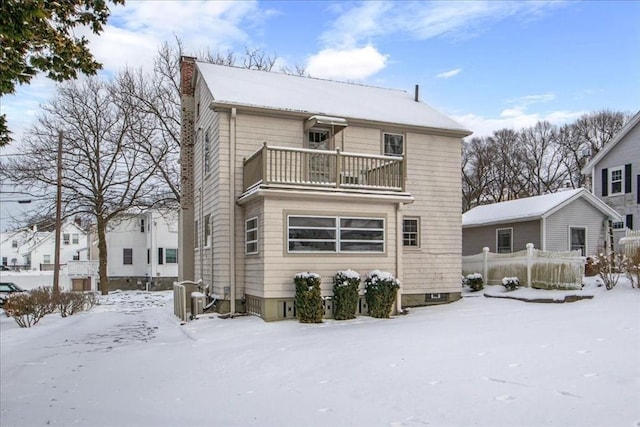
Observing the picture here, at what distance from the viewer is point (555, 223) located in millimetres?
22375

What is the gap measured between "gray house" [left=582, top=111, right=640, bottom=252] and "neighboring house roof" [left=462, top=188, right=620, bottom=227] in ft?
7.35

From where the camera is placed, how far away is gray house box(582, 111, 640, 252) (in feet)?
83.0

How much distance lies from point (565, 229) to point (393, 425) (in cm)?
1953

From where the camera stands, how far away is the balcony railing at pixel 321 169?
46.4ft

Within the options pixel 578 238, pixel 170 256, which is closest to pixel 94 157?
pixel 170 256

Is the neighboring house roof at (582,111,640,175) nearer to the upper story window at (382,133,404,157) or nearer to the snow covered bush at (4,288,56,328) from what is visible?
the upper story window at (382,133,404,157)

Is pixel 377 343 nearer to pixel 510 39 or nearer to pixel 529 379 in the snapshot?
pixel 529 379

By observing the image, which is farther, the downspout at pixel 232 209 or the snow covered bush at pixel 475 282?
the snow covered bush at pixel 475 282

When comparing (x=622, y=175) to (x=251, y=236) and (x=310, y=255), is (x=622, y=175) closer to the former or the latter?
A: (x=310, y=255)

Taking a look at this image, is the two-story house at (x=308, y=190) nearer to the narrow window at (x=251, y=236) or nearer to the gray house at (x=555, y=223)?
the narrow window at (x=251, y=236)

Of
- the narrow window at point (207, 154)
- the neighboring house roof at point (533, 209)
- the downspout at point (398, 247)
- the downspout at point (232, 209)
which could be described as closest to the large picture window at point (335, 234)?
the downspout at point (398, 247)

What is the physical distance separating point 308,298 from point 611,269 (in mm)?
8594

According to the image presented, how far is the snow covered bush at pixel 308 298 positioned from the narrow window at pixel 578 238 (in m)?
14.1

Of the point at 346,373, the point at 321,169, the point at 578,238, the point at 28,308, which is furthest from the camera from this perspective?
the point at 578,238
